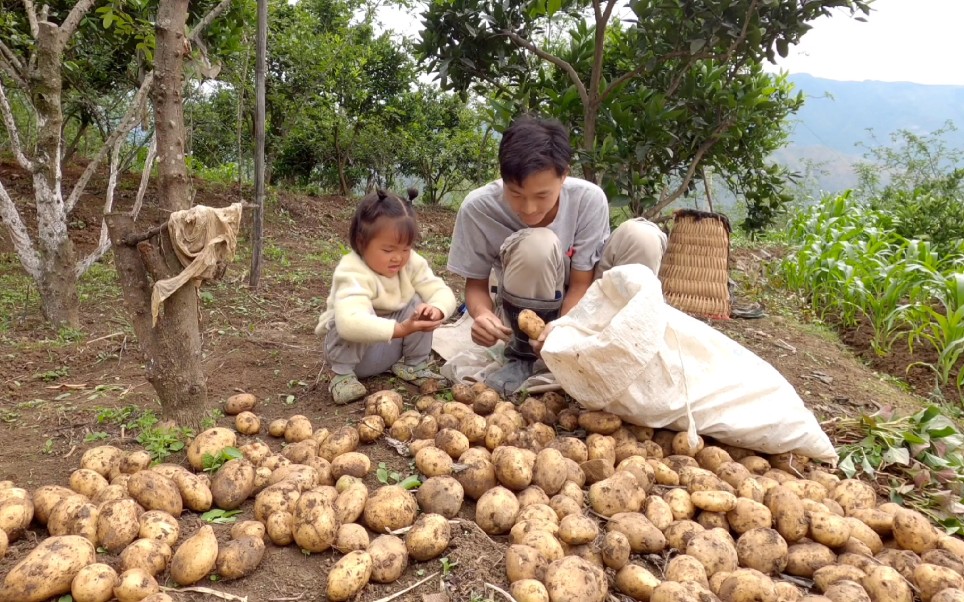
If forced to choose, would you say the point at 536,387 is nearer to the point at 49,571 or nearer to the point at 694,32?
the point at 49,571

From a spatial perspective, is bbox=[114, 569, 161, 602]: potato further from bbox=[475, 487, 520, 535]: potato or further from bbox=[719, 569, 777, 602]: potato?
bbox=[719, 569, 777, 602]: potato

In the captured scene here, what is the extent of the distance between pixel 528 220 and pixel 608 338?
2.51ft

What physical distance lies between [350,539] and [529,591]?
0.47 metres

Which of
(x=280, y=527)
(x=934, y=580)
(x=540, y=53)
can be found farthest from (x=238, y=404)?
(x=540, y=53)

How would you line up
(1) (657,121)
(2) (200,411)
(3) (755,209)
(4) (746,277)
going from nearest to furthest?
(2) (200,411), (1) (657,121), (3) (755,209), (4) (746,277)

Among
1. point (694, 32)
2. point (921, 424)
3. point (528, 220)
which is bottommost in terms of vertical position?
point (921, 424)

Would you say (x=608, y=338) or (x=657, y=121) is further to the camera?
(x=657, y=121)

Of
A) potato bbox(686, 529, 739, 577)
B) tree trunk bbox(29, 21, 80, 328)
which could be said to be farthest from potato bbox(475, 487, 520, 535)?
tree trunk bbox(29, 21, 80, 328)

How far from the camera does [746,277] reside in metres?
5.97

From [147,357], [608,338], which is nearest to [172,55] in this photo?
[147,357]

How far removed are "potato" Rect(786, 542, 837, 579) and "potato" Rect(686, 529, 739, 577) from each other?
0.18 meters

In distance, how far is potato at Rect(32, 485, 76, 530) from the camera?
63.0 inches

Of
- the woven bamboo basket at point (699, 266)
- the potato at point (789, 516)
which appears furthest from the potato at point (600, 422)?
the woven bamboo basket at point (699, 266)

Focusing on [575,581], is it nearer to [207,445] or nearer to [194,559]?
[194,559]
